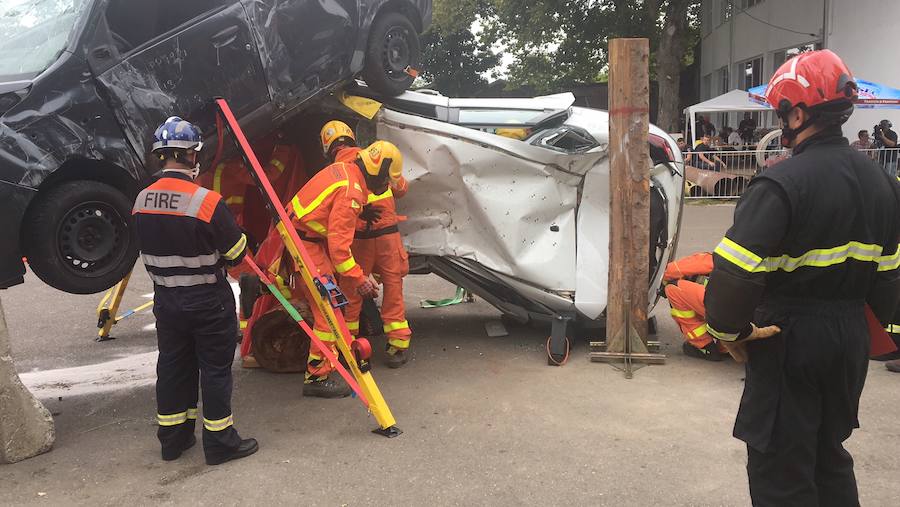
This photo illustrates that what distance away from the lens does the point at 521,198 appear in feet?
19.2

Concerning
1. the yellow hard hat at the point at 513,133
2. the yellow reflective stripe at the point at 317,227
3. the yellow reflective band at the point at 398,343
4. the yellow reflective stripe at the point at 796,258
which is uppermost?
the yellow hard hat at the point at 513,133

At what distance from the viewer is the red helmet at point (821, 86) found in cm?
232

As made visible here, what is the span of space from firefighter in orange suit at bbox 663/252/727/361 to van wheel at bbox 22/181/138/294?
3.75 meters

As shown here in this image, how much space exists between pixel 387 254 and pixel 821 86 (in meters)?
3.63

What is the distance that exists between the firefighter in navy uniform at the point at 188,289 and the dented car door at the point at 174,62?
59 centimetres

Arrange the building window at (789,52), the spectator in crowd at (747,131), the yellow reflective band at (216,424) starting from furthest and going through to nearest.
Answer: the spectator in crowd at (747,131) → the building window at (789,52) → the yellow reflective band at (216,424)

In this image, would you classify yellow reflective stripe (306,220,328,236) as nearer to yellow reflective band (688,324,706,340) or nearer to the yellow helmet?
the yellow helmet

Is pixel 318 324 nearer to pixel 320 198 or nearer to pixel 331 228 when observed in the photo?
pixel 331 228

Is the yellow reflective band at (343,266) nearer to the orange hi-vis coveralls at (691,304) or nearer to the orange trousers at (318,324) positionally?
the orange trousers at (318,324)

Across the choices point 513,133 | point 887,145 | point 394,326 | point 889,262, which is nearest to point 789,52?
point 887,145

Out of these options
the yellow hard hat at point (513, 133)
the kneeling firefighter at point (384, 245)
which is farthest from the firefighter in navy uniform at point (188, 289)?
the yellow hard hat at point (513, 133)

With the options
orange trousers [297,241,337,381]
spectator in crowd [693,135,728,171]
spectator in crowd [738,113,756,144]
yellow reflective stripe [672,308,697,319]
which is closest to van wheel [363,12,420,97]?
orange trousers [297,241,337,381]

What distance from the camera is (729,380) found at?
5.12 m

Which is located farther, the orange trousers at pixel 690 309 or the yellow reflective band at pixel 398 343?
the yellow reflective band at pixel 398 343
